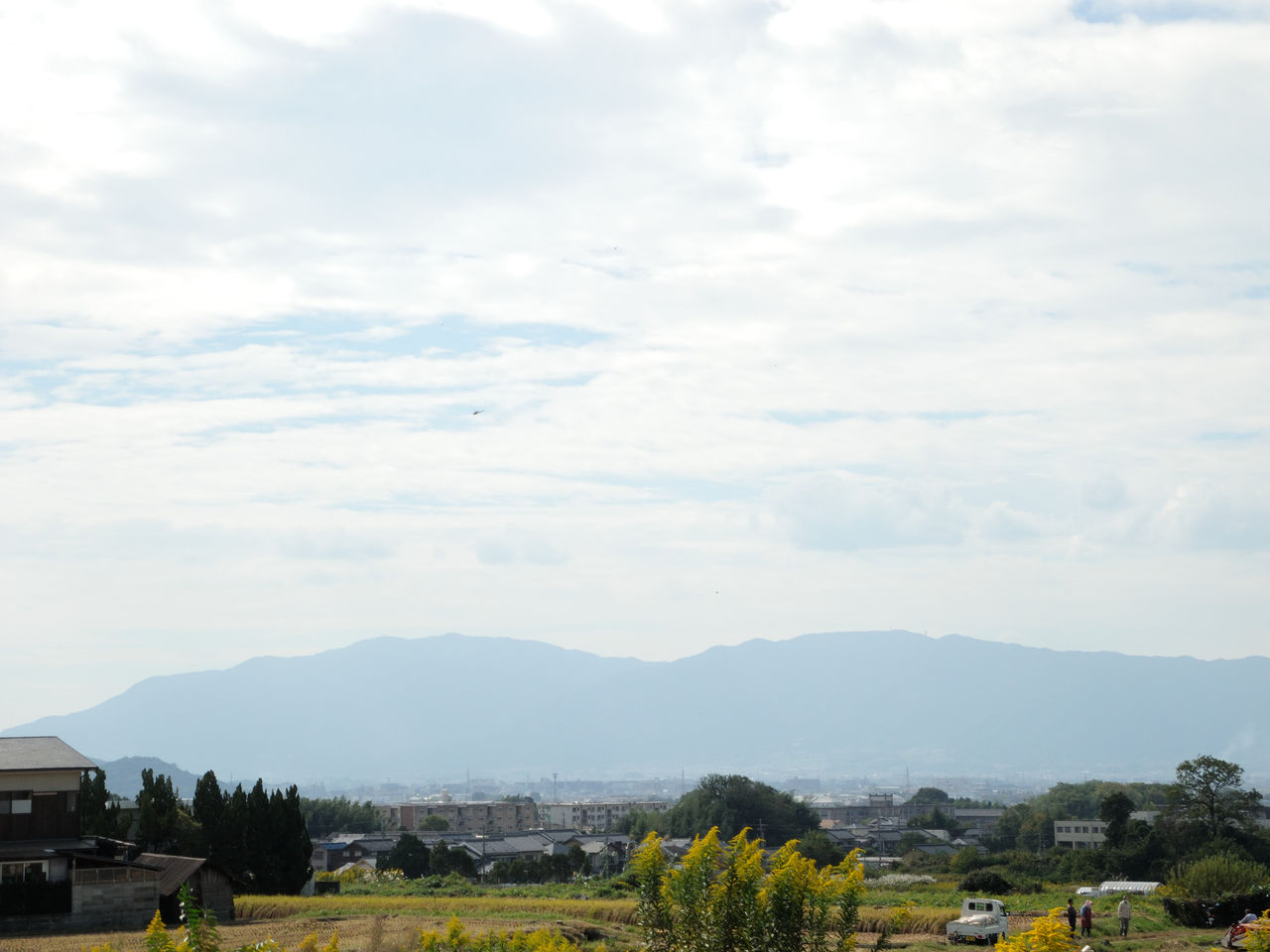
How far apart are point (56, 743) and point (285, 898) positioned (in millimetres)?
9510

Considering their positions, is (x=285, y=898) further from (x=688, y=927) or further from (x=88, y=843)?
(x=688, y=927)

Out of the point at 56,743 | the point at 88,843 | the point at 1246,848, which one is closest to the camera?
the point at 88,843

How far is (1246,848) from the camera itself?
68.6 metres

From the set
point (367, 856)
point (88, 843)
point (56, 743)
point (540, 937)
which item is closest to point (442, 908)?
point (88, 843)

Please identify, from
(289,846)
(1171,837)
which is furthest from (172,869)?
(1171,837)

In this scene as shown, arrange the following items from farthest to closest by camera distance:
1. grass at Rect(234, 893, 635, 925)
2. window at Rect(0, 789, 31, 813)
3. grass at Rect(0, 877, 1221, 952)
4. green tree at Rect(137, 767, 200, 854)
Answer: green tree at Rect(137, 767, 200, 854), window at Rect(0, 789, 31, 813), grass at Rect(234, 893, 635, 925), grass at Rect(0, 877, 1221, 952)

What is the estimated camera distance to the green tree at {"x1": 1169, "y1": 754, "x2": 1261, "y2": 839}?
74.2 m

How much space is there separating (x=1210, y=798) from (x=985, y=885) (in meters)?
31.9

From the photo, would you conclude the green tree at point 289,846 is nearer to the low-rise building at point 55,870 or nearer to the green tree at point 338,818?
the low-rise building at point 55,870

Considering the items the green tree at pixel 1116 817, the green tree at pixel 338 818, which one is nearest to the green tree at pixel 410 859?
the green tree at pixel 1116 817

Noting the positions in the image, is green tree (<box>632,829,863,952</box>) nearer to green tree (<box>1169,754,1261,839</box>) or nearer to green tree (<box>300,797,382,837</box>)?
green tree (<box>1169,754,1261,839</box>)

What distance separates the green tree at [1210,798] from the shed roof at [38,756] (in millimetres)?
61278

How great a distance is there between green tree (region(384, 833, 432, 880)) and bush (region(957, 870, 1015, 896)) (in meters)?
45.4

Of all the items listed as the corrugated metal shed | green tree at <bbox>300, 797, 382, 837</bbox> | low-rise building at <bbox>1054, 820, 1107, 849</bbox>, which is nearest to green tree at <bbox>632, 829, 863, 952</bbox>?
the corrugated metal shed
